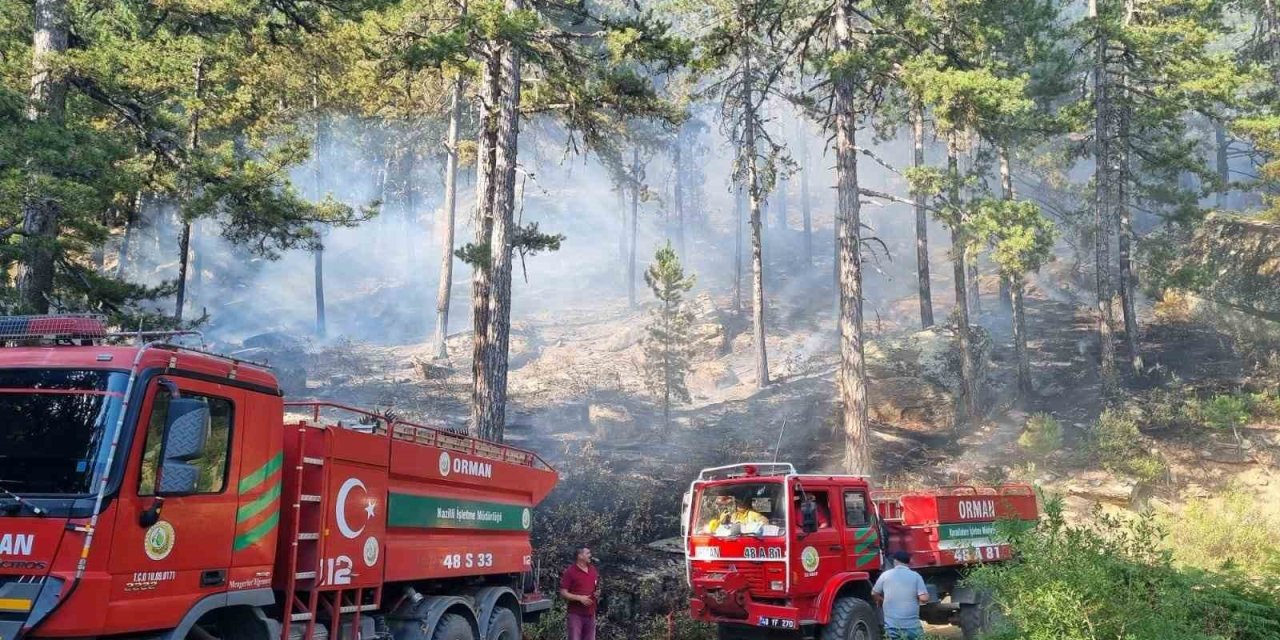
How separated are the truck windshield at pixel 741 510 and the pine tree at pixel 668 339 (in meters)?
13.1

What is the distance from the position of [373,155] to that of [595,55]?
5206 centimetres

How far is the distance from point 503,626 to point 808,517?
4152 millimetres

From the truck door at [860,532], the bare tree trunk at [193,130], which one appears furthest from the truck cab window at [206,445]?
the bare tree trunk at [193,130]

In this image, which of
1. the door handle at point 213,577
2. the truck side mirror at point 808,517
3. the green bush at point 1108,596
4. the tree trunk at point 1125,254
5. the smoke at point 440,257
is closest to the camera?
the door handle at point 213,577

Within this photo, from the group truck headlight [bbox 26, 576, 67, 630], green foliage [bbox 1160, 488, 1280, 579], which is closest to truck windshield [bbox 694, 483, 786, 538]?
truck headlight [bbox 26, 576, 67, 630]

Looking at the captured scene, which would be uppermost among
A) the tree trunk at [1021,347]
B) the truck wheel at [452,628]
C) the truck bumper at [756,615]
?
the tree trunk at [1021,347]

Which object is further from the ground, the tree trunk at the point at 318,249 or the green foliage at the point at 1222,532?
the tree trunk at the point at 318,249

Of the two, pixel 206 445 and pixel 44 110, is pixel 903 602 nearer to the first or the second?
pixel 206 445

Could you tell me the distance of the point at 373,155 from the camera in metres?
62.5

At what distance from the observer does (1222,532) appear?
653 inches

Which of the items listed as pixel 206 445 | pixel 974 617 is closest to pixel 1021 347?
pixel 974 617

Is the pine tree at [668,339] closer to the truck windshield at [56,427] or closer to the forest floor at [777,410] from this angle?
the forest floor at [777,410]

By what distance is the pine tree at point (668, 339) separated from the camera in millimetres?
25172

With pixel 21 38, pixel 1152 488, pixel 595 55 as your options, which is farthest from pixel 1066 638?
pixel 21 38
